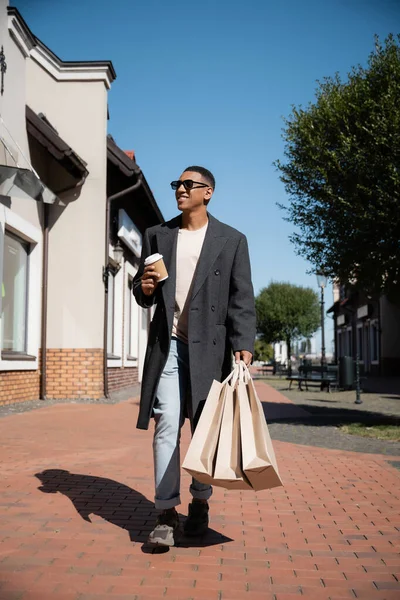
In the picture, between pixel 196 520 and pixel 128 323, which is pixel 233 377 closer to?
pixel 196 520

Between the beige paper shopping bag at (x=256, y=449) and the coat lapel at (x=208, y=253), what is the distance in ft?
2.31

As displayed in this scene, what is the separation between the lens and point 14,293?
12.1m

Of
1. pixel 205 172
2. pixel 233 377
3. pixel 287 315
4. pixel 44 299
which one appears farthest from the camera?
pixel 287 315

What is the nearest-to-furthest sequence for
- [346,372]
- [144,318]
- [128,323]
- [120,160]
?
[120,160], [346,372], [128,323], [144,318]

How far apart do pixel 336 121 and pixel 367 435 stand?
5.14 meters

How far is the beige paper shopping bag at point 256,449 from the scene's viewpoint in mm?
3059

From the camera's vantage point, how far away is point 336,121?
35.3ft

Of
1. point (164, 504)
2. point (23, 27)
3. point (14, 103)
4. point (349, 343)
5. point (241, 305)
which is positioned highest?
point (23, 27)

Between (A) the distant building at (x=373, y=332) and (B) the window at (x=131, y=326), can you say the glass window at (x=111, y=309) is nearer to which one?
(B) the window at (x=131, y=326)

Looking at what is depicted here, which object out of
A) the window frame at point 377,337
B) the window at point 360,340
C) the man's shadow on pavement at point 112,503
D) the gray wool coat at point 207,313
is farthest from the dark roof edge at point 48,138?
the window at point 360,340

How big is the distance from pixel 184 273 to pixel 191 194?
462 millimetres

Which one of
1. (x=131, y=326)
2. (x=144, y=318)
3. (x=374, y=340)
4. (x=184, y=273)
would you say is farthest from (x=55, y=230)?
(x=374, y=340)

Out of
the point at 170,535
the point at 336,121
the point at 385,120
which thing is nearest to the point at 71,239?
the point at 336,121

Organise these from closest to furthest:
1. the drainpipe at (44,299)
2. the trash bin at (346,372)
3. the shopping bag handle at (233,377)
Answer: the shopping bag handle at (233,377) < the drainpipe at (44,299) < the trash bin at (346,372)
